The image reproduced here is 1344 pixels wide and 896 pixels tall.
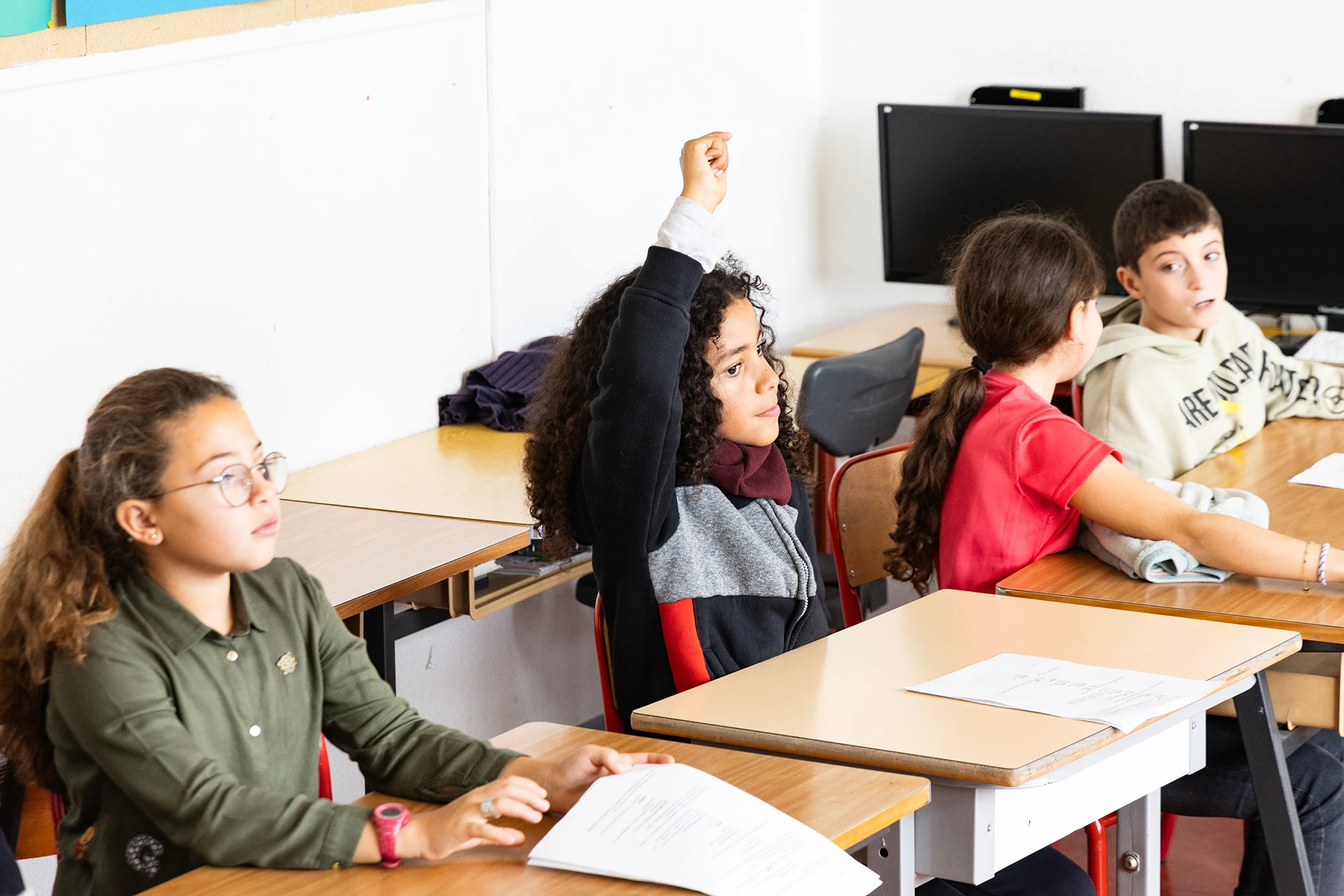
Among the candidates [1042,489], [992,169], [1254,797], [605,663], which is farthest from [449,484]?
[992,169]

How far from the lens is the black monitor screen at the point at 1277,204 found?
11.9 feet

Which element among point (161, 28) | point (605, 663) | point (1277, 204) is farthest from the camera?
point (1277, 204)

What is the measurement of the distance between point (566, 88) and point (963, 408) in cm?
153

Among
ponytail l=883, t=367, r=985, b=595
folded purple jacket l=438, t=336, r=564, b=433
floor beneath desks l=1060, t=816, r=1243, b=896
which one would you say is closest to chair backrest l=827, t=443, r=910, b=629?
ponytail l=883, t=367, r=985, b=595

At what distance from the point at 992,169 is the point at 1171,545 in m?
2.03

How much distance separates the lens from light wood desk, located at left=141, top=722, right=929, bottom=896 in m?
1.28

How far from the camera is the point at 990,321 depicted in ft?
7.41

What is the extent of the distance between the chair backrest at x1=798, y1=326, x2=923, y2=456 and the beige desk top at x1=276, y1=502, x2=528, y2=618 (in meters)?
0.90

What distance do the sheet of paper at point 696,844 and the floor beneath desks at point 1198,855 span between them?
157cm

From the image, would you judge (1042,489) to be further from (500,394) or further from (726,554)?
(500,394)

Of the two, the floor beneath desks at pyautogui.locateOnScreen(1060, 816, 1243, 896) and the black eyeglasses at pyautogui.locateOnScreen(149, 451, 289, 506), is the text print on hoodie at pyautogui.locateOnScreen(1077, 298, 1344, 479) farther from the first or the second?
the black eyeglasses at pyautogui.locateOnScreen(149, 451, 289, 506)

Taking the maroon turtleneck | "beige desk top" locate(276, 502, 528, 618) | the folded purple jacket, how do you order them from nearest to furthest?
the maroon turtleneck, "beige desk top" locate(276, 502, 528, 618), the folded purple jacket

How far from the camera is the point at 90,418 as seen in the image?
58.7 inches

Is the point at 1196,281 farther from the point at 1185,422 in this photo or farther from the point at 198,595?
the point at 198,595
